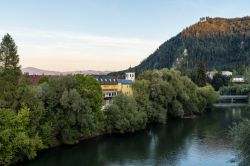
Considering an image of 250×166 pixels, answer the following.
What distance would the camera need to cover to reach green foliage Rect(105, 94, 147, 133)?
51.8 meters

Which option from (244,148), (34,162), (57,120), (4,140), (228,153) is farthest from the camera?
(57,120)

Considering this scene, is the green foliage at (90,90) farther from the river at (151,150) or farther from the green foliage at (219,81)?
the green foliage at (219,81)

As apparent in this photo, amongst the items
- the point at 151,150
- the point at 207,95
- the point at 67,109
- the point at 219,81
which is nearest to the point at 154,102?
the point at 151,150

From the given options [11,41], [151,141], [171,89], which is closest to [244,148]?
[11,41]

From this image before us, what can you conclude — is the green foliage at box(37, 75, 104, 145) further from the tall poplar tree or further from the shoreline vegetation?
the tall poplar tree

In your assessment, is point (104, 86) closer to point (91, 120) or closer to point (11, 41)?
point (91, 120)

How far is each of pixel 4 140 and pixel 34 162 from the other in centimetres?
438

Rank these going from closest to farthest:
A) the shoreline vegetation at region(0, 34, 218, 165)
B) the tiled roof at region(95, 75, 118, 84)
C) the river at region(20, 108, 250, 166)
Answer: the shoreline vegetation at region(0, 34, 218, 165) < the river at region(20, 108, 250, 166) < the tiled roof at region(95, 75, 118, 84)

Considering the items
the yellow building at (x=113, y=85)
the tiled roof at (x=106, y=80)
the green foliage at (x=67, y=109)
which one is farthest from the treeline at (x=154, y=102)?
the tiled roof at (x=106, y=80)

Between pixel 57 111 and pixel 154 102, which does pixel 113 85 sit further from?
pixel 57 111

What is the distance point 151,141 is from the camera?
4900 cm

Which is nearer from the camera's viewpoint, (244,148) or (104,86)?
(244,148)

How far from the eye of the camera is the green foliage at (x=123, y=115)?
Answer: 2041 inches

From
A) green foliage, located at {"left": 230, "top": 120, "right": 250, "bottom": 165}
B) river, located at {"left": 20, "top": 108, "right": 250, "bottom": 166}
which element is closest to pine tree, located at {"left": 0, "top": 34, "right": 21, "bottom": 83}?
river, located at {"left": 20, "top": 108, "right": 250, "bottom": 166}
